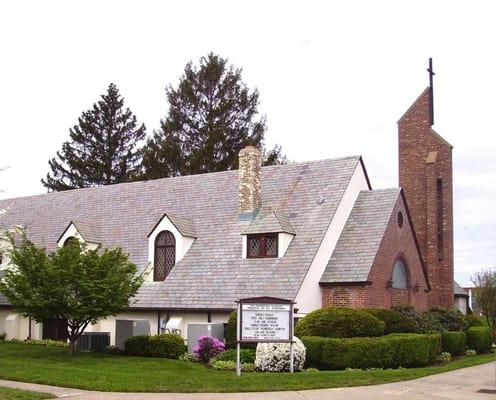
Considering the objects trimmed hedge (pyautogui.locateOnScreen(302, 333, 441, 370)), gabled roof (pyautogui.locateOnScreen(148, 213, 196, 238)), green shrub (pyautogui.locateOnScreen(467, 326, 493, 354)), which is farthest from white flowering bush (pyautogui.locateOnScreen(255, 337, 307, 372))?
green shrub (pyautogui.locateOnScreen(467, 326, 493, 354))

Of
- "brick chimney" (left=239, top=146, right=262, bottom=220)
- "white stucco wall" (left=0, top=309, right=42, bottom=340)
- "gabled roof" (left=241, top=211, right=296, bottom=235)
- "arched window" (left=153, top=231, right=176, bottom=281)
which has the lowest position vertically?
"white stucco wall" (left=0, top=309, right=42, bottom=340)

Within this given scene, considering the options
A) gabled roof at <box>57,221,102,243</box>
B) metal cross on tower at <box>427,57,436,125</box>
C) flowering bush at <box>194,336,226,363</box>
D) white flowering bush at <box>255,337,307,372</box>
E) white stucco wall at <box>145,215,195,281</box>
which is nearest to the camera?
white flowering bush at <box>255,337,307,372</box>

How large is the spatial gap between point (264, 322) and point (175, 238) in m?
10.3

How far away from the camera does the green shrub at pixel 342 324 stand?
21.0 m

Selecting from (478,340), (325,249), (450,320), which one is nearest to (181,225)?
(325,249)

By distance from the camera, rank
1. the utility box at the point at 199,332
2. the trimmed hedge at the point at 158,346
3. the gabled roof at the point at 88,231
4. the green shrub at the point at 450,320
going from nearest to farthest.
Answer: the utility box at the point at 199,332 < the trimmed hedge at the point at 158,346 < the green shrub at the point at 450,320 < the gabled roof at the point at 88,231

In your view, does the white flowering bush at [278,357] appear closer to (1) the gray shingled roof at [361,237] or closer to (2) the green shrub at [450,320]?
(1) the gray shingled roof at [361,237]

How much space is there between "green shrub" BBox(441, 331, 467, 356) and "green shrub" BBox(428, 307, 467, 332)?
89cm

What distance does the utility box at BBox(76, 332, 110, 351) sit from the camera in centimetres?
2542

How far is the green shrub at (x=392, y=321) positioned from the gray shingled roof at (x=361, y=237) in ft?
4.61

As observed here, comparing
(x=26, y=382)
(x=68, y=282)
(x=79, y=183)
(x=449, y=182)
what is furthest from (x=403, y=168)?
(x=79, y=183)

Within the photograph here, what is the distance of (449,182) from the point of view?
101ft

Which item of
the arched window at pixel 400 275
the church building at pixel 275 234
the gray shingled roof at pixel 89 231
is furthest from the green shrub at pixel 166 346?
the arched window at pixel 400 275

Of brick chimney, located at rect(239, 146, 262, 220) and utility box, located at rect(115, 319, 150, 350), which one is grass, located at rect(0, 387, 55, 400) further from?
brick chimney, located at rect(239, 146, 262, 220)
